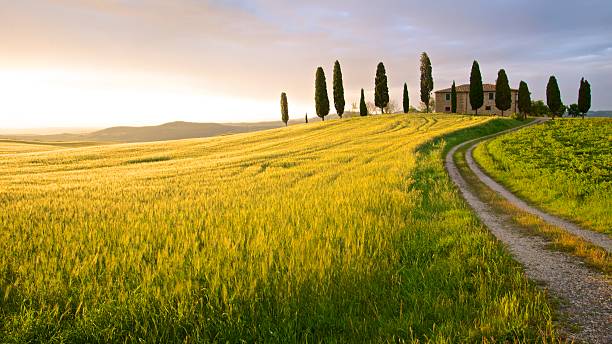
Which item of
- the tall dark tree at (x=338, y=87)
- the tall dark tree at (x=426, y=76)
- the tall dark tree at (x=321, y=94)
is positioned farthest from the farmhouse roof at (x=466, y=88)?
the tall dark tree at (x=321, y=94)

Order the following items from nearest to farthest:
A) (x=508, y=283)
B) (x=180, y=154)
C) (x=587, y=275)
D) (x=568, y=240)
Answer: (x=508, y=283) → (x=587, y=275) → (x=568, y=240) → (x=180, y=154)

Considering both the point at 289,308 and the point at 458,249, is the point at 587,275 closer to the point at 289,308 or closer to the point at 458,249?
the point at 458,249

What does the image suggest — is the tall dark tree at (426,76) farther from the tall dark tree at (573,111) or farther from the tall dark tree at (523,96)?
the tall dark tree at (573,111)

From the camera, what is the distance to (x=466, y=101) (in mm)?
100688

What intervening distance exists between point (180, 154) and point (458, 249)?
132 ft

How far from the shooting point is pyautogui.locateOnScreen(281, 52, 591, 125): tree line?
8050 cm

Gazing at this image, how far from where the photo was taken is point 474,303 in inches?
195

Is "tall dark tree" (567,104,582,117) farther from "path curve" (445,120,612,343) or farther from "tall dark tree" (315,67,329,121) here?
"path curve" (445,120,612,343)

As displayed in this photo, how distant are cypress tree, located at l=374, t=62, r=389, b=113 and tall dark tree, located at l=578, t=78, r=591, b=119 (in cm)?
4210

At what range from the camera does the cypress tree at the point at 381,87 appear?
301 feet

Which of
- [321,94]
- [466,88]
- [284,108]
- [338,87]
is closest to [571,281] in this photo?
[321,94]

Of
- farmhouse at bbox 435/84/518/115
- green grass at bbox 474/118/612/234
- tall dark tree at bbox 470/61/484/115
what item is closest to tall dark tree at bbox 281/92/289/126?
farmhouse at bbox 435/84/518/115

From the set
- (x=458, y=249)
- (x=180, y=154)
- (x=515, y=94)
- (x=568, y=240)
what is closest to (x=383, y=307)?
(x=458, y=249)

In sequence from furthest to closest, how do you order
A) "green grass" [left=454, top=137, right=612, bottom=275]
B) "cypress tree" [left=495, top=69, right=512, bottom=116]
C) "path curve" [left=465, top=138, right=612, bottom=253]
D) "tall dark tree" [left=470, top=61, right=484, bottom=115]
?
"tall dark tree" [left=470, top=61, right=484, bottom=115]
"cypress tree" [left=495, top=69, right=512, bottom=116]
"path curve" [left=465, top=138, right=612, bottom=253]
"green grass" [left=454, top=137, right=612, bottom=275]
